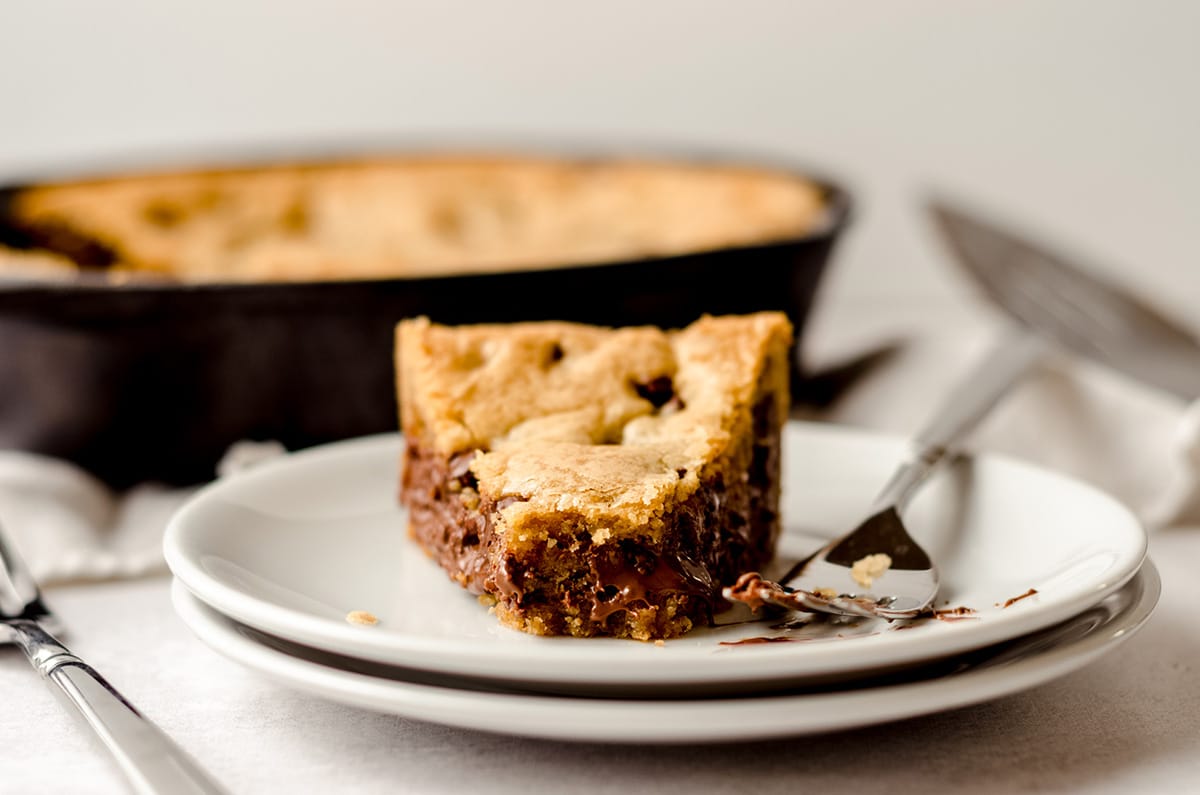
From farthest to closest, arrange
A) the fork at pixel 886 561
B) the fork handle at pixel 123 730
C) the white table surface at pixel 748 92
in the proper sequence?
the white table surface at pixel 748 92
the fork at pixel 886 561
the fork handle at pixel 123 730

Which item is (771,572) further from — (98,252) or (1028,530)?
(98,252)

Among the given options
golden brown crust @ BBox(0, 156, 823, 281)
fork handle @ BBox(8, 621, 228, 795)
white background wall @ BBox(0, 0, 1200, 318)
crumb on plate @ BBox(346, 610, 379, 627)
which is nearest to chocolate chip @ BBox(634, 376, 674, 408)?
crumb on plate @ BBox(346, 610, 379, 627)

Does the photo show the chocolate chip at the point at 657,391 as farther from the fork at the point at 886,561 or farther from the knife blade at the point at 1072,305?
the knife blade at the point at 1072,305

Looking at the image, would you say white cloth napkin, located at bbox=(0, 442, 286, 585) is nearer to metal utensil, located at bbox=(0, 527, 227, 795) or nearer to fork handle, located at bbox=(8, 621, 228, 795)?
metal utensil, located at bbox=(0, 527, 227, 795)

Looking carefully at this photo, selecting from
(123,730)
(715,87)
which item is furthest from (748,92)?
(123,730)

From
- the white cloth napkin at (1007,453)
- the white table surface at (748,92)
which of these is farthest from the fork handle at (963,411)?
the white table surface at (748,92)

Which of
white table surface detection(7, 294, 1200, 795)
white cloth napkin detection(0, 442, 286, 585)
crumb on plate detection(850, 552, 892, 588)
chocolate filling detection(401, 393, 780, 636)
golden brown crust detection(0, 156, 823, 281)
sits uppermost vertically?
golden brown crust detection(0, 156, 823, 281)

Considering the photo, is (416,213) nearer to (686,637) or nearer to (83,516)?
(83,516)
